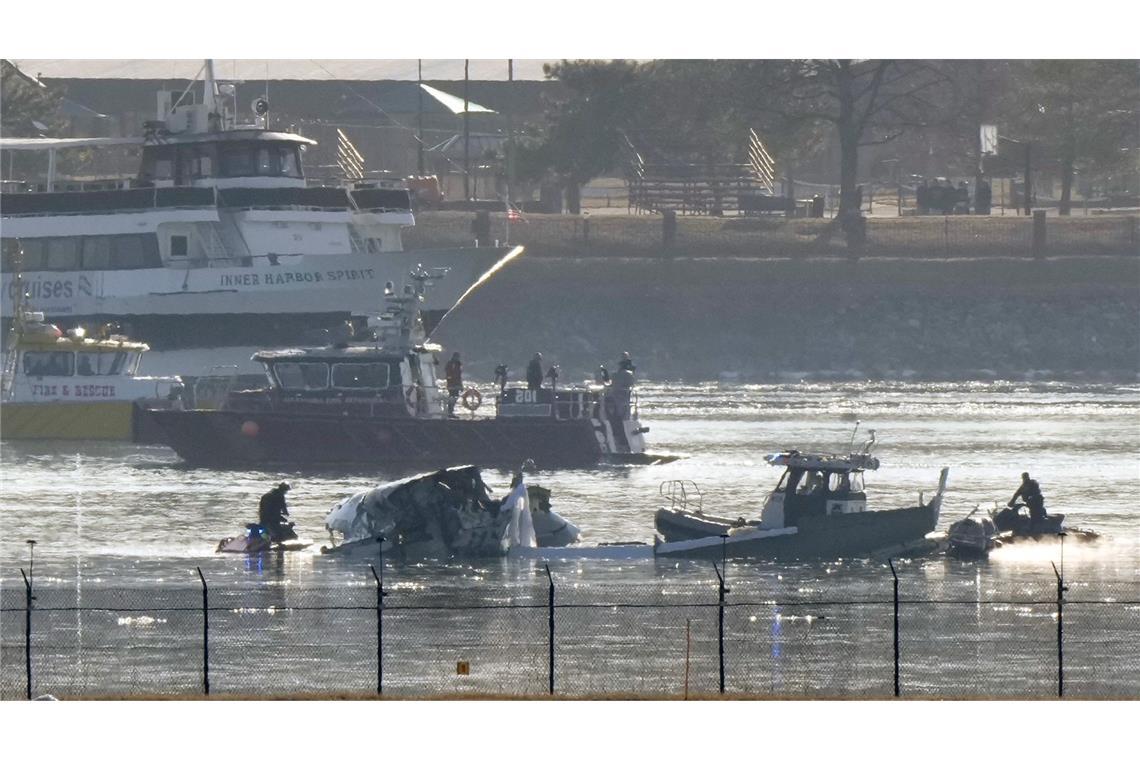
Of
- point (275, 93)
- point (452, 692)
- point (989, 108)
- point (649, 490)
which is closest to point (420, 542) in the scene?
point (452, 692)

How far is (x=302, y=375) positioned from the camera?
6006cm

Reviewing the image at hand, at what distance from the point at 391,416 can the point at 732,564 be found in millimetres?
19187

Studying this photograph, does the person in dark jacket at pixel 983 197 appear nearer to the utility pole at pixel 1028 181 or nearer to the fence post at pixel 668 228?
the utility pole at pixel 1028 181

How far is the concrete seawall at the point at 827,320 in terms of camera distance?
8462cm

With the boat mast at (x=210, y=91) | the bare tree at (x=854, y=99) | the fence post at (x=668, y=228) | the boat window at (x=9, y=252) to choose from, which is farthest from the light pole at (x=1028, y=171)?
the boat window at (x=9, y=252)

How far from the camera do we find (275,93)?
9225 centimetres

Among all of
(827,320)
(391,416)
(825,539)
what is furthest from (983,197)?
(825,539)

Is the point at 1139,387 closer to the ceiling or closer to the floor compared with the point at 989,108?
closer to the floor

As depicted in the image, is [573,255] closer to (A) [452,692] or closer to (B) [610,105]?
(B) [610,105]

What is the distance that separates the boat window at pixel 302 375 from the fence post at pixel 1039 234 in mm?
33576

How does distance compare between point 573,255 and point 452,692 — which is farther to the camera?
point 573,255

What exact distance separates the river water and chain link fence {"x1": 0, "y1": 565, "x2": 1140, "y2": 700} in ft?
0.33

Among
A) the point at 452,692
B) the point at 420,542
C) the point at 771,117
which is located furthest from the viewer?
the point at 771,117

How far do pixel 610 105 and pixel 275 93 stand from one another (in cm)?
1486
